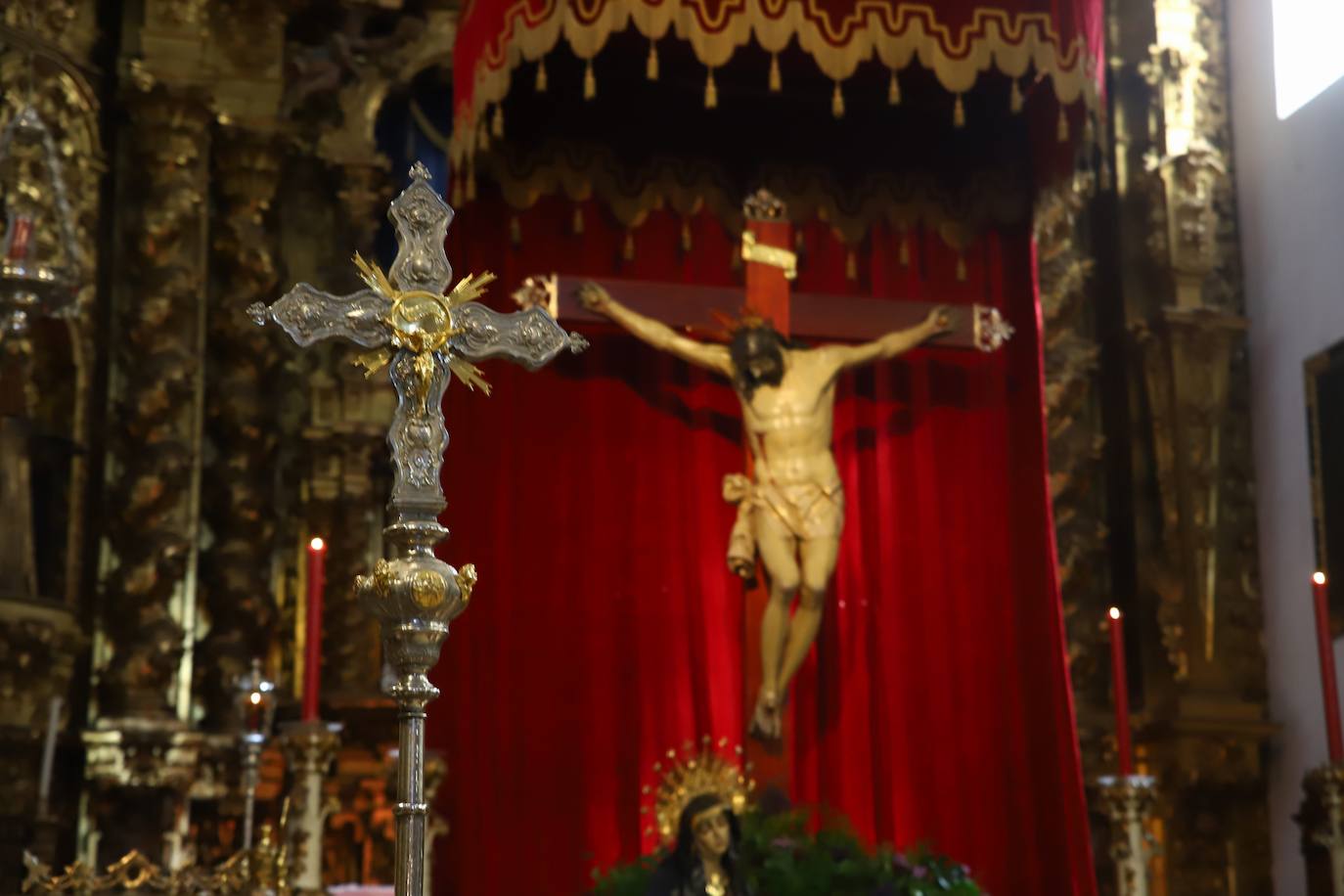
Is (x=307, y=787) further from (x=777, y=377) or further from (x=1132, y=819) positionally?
(x=1132, y=819)

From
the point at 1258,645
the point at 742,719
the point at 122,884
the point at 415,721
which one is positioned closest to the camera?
the point at 415,721

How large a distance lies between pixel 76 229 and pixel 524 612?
2.41 metres

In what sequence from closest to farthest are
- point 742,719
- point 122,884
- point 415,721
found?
point 415,721
point 122,884
point 742,719

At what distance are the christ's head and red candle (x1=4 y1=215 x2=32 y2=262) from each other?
3054mm

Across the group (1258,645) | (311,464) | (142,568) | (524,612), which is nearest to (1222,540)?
(1258,645)

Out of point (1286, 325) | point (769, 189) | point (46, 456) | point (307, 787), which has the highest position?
point (769, 189)

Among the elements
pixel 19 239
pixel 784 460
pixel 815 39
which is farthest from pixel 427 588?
pixel 815 39

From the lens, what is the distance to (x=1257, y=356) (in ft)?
31.8

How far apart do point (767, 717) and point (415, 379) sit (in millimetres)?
3327

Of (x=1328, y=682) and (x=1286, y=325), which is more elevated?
(x=1286, y=325)

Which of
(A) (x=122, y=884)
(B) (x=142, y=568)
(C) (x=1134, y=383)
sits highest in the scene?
(C) (x=1134, y=383)

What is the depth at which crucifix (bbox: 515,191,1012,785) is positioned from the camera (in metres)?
7.93

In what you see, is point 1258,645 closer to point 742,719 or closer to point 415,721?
point 742,719

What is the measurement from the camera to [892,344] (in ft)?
27.4
